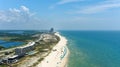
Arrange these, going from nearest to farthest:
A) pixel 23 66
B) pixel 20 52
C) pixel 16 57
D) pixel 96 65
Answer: pixel 23 66, pixel 96 65, pixel 16 57, pixel 20 52

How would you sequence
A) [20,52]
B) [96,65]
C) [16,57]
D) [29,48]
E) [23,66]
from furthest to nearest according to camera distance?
1. [29,48]
2. [20,52]
3. [16,57]
4. [96,65]
5. [23,66]

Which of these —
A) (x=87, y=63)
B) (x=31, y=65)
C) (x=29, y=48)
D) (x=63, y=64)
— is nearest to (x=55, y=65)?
(x=63, y=64)

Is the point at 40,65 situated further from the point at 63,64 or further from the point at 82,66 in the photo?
the point at 82,66

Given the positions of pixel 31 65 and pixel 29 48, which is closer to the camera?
pixel 31 65

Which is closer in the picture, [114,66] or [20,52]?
[114,66]

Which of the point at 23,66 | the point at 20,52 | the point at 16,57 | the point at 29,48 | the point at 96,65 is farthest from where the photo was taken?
the point at 29,48

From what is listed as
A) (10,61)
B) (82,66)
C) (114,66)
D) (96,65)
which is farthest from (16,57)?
(114,66)

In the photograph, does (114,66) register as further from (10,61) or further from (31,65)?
(10,61)

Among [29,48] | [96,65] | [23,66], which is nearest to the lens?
[23,66]

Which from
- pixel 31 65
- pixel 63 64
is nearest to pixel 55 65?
pixel 63 64
